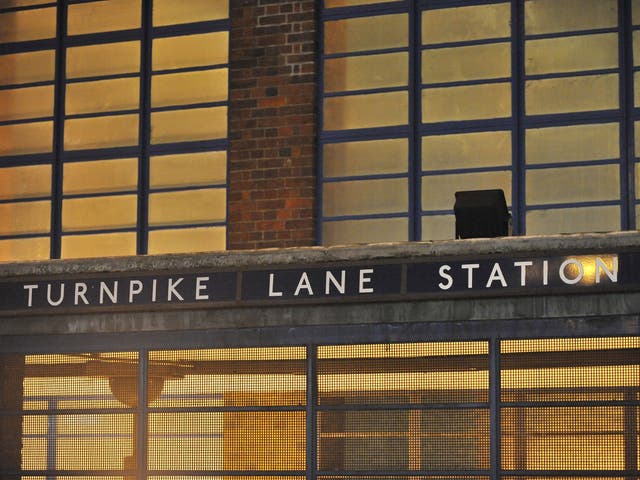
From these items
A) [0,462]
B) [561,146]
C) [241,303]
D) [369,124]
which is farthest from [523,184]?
[0,462]

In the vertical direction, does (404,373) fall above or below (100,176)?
below

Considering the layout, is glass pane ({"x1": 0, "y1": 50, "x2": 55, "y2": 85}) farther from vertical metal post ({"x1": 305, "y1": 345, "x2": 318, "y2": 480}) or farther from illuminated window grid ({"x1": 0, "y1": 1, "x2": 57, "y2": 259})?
vertical metal post ({"x1": 305, "y1": 345, "x2": 318, "y2": 480})

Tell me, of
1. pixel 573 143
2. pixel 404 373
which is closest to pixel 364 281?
pixel 404 373

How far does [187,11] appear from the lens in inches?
578

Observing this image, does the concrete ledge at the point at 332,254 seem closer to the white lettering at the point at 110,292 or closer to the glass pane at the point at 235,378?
the white lettering at the point at 110,292

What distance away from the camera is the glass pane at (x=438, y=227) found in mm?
13453

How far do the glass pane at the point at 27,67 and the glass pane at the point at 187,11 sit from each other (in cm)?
122

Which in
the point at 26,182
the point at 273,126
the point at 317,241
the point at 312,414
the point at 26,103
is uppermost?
the point at 26,103

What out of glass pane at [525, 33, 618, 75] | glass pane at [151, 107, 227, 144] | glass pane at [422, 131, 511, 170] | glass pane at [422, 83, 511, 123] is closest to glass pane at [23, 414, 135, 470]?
glass pane at [151, 107, 227, 144]

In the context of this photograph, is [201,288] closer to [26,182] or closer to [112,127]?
[112,127]

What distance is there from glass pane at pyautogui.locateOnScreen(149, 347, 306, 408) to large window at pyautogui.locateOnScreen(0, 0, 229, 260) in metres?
1.74

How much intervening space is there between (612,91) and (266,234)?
3.44 metres

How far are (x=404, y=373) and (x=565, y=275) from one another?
1572 millimetres

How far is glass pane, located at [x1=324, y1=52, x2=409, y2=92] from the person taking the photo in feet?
45.6
